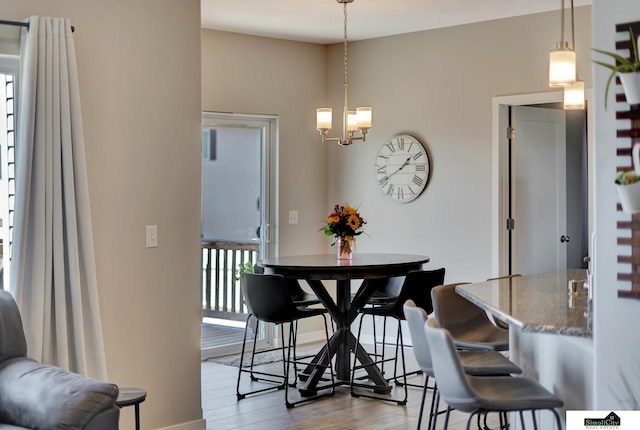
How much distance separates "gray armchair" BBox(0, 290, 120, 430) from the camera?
290 centimetres

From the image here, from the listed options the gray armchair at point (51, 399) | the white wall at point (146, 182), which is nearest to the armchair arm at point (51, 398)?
the gray armchair at point (51, 399)

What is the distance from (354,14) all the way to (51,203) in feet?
11.0

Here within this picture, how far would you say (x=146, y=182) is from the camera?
4262 mm

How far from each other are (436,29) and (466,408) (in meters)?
4.72

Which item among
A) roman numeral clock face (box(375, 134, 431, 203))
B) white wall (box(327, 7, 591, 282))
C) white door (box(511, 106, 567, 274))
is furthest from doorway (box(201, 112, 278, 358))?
white door (box(511, 106, 567, 274))

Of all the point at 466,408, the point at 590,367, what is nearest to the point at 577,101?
the point at 590,367

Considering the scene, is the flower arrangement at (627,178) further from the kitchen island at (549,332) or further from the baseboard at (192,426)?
the baseboard at (192,426)

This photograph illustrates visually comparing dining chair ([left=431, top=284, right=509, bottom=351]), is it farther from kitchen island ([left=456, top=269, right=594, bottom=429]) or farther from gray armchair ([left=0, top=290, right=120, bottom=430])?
gray armchair ([left=0, top=290, right=120, bottom=430])

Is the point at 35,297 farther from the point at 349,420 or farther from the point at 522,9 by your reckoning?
the point at 522,9

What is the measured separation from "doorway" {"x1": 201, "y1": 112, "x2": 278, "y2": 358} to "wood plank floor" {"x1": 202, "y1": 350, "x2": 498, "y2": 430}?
1629 millimetres

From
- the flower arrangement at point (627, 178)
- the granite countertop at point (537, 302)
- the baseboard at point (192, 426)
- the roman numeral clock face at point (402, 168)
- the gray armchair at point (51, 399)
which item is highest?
the roman numeral clock face at point (402, 168)

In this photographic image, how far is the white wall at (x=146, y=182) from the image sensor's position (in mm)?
4051

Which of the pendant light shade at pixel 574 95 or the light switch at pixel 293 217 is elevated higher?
the pendant light shade at pixel 574 95

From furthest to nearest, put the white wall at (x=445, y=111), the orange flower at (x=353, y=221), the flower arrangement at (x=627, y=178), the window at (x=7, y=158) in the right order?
the white wall at (x=445, y=111) → the orange flower at (x=353, y=221) → the window at (x=7, y=158) → the flower arrangement at (x=627, y=178)
